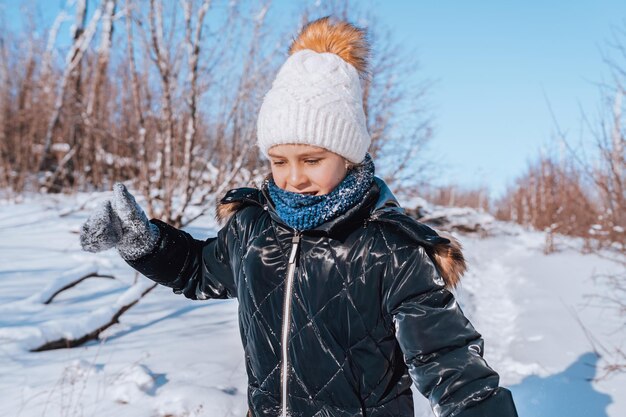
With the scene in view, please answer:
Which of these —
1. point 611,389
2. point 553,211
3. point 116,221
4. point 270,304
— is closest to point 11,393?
point 116,221

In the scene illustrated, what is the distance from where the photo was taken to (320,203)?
1.20 metres

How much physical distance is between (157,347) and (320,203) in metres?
2.38

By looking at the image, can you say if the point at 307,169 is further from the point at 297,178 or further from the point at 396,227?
the point at 396,227

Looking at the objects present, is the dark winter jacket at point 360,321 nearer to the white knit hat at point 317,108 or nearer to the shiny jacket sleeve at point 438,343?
the shiny jacket sleeve at point 438,343

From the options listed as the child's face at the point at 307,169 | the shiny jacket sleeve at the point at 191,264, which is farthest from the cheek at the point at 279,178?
the shiny jacket sleeve at the point at 191,264

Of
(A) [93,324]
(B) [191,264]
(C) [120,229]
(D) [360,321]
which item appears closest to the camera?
(D) [360,321]

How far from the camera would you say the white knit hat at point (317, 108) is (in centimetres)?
125

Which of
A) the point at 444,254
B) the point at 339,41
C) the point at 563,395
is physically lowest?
the point at 563,395

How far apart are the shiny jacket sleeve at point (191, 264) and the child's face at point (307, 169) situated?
304mm

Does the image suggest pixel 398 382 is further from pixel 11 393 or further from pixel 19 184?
pixel 19 184

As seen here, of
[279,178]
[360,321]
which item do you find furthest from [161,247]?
[360,321]

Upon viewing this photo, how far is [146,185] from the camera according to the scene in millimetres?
5121

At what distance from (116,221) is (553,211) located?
16.2m

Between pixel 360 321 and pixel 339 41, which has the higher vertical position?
pixel 339 41
